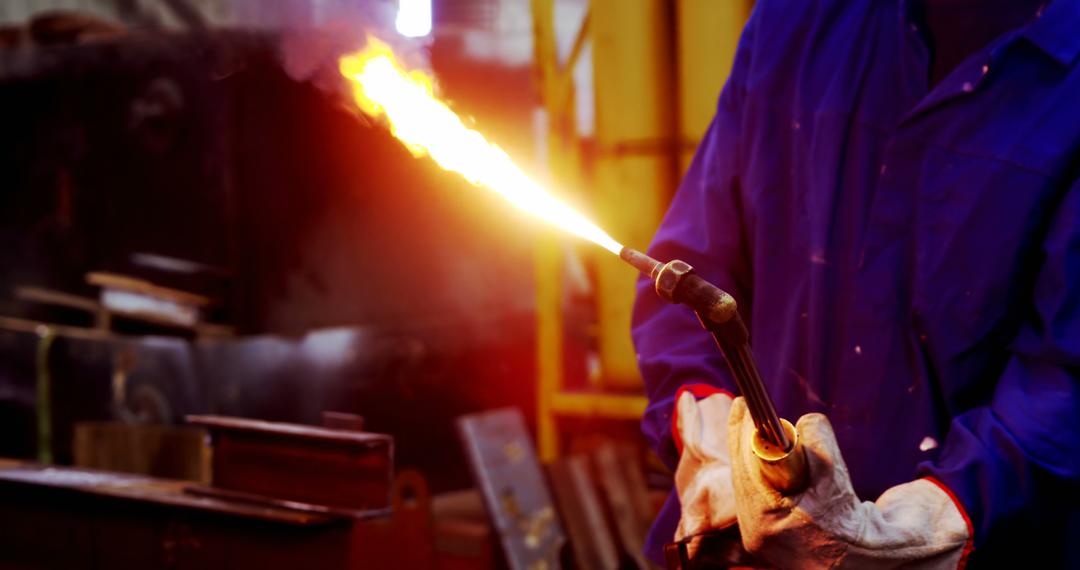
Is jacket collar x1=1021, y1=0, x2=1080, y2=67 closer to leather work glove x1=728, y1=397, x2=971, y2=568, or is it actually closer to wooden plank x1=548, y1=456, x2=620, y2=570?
leather work glove x1=728, y1=397, x2=971, y2=568

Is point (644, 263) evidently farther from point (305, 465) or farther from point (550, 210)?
point (305, 465)

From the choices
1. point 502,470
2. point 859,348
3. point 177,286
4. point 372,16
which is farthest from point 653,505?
point 859,348

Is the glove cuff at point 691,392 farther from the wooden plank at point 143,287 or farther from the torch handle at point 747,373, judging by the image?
the wooden plank at point 143,287

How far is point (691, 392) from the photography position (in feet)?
5.71

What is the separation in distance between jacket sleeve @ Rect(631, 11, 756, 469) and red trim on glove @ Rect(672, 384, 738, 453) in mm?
15

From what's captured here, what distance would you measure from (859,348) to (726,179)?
0.37 meters

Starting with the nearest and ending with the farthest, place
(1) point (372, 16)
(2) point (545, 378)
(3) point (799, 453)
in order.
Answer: (3) point (799, 453), (1) point (372, 16), (2) point (545, 378)

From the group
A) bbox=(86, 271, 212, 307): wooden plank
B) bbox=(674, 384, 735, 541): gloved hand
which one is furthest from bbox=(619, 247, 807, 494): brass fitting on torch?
bbox=(86, 271, 212, 307): wooden plank

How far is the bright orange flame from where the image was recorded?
1374 mm

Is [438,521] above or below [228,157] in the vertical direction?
below

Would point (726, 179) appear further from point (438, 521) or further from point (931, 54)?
point (438, 521)

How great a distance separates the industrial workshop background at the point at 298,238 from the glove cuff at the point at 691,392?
2.20 metres

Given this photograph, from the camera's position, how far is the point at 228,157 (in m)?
4.39

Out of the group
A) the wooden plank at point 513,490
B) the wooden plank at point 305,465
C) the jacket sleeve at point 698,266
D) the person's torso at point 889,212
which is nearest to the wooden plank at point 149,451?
the wooden plank at point 513,490
